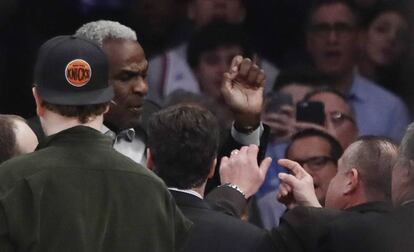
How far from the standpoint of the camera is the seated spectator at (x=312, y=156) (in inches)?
220

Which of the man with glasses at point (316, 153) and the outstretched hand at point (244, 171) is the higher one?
the outstretched hand at point (244, 171)

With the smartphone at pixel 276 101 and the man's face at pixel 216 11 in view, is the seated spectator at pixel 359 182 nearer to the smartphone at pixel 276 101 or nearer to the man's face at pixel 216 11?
the smartphone at pixel 276 101

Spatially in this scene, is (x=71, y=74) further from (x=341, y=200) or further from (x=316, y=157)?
(x=316, y=157)

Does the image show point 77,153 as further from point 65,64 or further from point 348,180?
point 348,180

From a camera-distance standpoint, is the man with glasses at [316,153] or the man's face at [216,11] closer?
the man with glasses at [316,153]

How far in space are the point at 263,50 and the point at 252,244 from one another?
2.60 metres

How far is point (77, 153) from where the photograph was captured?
352 cm

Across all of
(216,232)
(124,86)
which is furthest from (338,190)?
(124,86)

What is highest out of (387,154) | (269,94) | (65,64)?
(65,64)

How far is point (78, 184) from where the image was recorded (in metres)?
3.48

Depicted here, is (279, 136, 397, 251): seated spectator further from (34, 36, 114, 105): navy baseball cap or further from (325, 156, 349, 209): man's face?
(34, 36, 114, 105): navy baseball cap

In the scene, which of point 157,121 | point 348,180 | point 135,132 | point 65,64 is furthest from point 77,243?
point 135,132

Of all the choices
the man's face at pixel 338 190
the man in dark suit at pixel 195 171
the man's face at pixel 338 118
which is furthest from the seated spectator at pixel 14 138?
the man's face at pixel 338 118

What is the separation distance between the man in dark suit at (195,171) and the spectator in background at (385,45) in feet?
7.95
